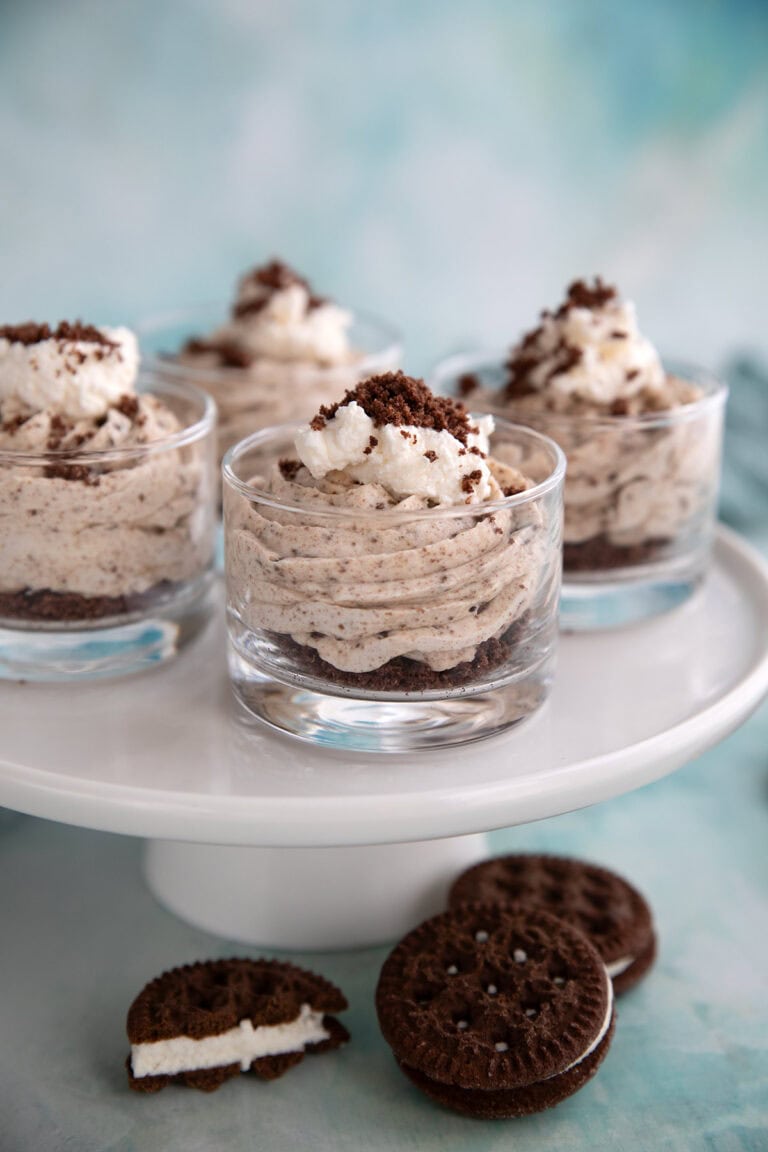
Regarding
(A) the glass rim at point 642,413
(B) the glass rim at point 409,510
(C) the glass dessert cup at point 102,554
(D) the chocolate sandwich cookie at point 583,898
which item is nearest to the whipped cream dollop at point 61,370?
(C) the glass dessert cup at point 102,554

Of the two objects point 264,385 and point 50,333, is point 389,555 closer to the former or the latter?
point 50,333

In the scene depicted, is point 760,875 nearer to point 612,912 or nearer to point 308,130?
point 612,912

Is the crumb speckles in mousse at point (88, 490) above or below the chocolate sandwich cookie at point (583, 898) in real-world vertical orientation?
above

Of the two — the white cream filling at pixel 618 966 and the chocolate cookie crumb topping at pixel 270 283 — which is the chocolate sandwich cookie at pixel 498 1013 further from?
the chocolate cookie crumb topping at pixel 270 283

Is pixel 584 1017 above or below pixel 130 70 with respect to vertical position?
below

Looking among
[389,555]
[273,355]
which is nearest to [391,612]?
[389,555]

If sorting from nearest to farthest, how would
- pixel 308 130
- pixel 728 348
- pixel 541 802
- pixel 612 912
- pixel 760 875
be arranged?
pixel 541 802, pixel 612 912, pixel 760 875, pixel 308 130, pixel 728 348

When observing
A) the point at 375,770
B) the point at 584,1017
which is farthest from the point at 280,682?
the point at 584,1017
